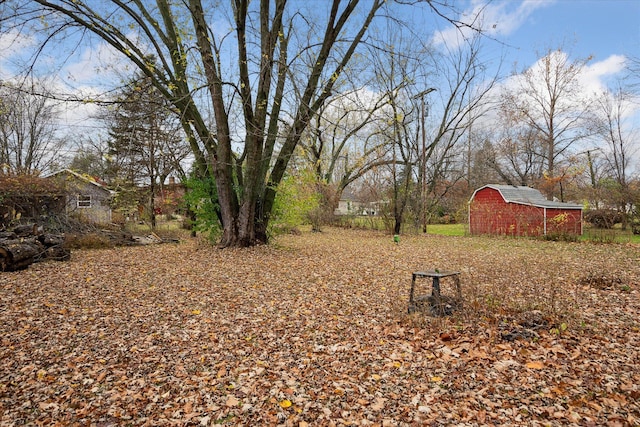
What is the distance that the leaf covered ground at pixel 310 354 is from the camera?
2732 mm

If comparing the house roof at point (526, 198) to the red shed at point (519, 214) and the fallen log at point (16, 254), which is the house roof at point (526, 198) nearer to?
the red shed at point (519, 214)

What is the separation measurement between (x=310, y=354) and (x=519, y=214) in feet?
51.3

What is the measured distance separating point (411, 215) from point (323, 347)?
15184 millimetres

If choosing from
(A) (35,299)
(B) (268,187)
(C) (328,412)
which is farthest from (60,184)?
(C) (328,412)

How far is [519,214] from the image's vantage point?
650 inches

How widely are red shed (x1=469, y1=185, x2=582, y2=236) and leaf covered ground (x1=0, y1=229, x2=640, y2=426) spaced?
10.5 meters

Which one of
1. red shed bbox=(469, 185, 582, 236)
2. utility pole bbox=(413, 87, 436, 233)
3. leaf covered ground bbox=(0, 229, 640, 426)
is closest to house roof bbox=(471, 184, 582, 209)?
red shed bbox=(469, 185, 582, 236)

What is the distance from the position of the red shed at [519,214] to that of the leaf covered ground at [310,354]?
34.5 feet

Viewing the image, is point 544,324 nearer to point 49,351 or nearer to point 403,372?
point 403,372

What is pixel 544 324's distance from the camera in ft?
13.3

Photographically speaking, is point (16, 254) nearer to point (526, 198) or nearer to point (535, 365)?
point (535, 365)

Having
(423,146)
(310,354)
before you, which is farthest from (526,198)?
(310,354)

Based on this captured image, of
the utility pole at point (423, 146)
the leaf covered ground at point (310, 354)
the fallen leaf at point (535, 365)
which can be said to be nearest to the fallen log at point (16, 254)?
the leaf covered ground at point (310, 354)

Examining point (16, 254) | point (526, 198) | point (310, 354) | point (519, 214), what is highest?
point (526, 198)
